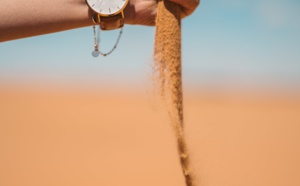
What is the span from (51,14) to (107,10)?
0.31 metres

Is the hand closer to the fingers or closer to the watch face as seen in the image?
the fingers

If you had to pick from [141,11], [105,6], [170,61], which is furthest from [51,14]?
[170,61]

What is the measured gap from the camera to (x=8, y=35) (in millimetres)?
2078

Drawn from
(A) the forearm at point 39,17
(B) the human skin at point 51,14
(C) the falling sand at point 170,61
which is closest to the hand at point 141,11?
(B) the human skin at point 51,14

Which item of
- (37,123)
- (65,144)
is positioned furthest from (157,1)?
(37,123)

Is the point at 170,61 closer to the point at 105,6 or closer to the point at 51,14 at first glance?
the point at 105,6

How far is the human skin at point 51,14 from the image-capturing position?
204 cm

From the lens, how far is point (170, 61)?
205cm

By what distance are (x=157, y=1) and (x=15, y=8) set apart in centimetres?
78

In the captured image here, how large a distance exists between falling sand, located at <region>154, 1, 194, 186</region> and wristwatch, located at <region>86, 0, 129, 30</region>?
0.71ft

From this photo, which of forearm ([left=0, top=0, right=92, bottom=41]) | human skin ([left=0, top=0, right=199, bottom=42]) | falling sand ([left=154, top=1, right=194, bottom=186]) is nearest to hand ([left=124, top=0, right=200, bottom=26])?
human skin ([left=0, top=0, right=199, bottom=42])

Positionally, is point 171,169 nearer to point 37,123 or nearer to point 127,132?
point 127,132

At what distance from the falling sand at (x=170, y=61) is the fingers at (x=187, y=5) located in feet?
0.14

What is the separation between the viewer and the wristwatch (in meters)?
2.10
